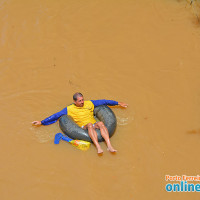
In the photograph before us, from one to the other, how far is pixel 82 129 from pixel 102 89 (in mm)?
1570

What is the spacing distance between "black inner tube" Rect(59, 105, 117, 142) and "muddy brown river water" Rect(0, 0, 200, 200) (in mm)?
274

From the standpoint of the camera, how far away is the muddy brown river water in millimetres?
5719

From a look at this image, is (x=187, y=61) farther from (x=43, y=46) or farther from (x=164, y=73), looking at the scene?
(x=43, y=46)

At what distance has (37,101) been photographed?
7219 millimetres

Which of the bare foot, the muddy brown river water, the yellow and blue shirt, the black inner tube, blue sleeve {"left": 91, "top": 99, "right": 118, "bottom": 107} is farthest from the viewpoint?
blue sleeve {"left": 91, "top": 99, "right": 118, "bottom": 107}

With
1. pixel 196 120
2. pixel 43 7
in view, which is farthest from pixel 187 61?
pixel 43 7

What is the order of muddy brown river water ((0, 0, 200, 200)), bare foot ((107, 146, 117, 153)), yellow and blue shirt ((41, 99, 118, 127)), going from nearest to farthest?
1. muddy brown river water ((0, 0, 200, 200))
2. bare foot ((107, 146, 117, 153))
3. yellow and blue shirt ((41, 99, 118, 127))

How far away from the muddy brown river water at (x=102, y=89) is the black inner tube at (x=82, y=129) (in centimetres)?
27

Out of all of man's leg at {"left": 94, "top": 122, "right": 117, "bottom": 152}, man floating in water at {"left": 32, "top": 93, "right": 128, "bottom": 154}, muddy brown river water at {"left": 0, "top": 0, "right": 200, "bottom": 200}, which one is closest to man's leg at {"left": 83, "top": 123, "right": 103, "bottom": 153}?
man floating in water at {"left": 32, "top": 93, "right": 128, "bottom": 154}

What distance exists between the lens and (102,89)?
741 cm

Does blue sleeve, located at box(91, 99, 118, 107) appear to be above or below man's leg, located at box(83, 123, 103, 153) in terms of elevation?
above

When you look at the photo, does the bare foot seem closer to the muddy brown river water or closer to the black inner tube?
the muddy brown river water

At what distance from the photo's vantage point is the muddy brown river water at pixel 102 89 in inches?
225

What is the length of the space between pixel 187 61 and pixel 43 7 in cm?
507
